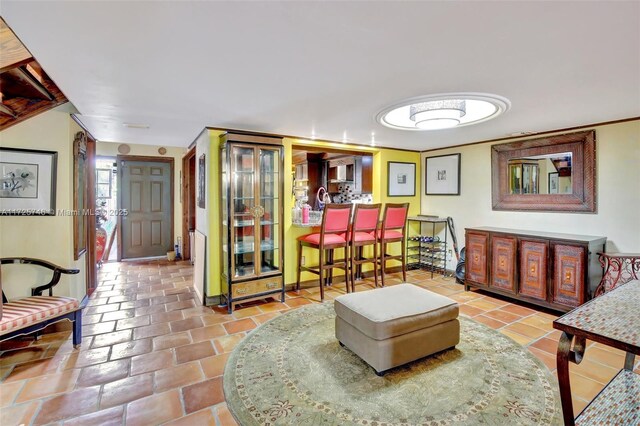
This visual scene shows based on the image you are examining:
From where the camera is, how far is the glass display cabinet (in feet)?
11.5

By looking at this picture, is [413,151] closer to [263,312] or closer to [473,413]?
[263,312]

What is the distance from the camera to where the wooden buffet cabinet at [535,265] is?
3.24m

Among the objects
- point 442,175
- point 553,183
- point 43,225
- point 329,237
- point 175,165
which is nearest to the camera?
point 43,225

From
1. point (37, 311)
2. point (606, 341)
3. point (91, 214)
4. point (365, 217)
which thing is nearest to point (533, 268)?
point (365, 217)

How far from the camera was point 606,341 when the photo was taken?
129 centimetres

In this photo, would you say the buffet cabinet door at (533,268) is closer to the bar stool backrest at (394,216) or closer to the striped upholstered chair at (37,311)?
the bar stool backrest at (394,216)

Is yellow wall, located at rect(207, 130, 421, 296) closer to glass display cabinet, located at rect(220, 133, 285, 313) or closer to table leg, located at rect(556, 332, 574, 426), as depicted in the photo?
glass display cabinet, located at rect(220, 133, 285, 313)

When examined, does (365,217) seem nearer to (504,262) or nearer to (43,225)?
(504,262)

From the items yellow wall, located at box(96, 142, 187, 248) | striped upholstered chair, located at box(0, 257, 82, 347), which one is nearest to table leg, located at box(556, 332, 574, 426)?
striped upholstered chair, located at box(0, 257, 82, 347)

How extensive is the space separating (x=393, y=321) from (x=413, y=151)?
3863 millimetres

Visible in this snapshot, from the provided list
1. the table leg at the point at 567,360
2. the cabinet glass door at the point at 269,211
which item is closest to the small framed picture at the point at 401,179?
the cabinet glass door at the point at 269,211

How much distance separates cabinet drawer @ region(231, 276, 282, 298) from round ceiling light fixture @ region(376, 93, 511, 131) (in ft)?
7.26

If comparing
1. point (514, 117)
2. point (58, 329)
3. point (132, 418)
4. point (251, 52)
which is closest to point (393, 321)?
point (132, 418)

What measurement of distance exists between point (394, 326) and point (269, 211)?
2228 mm
